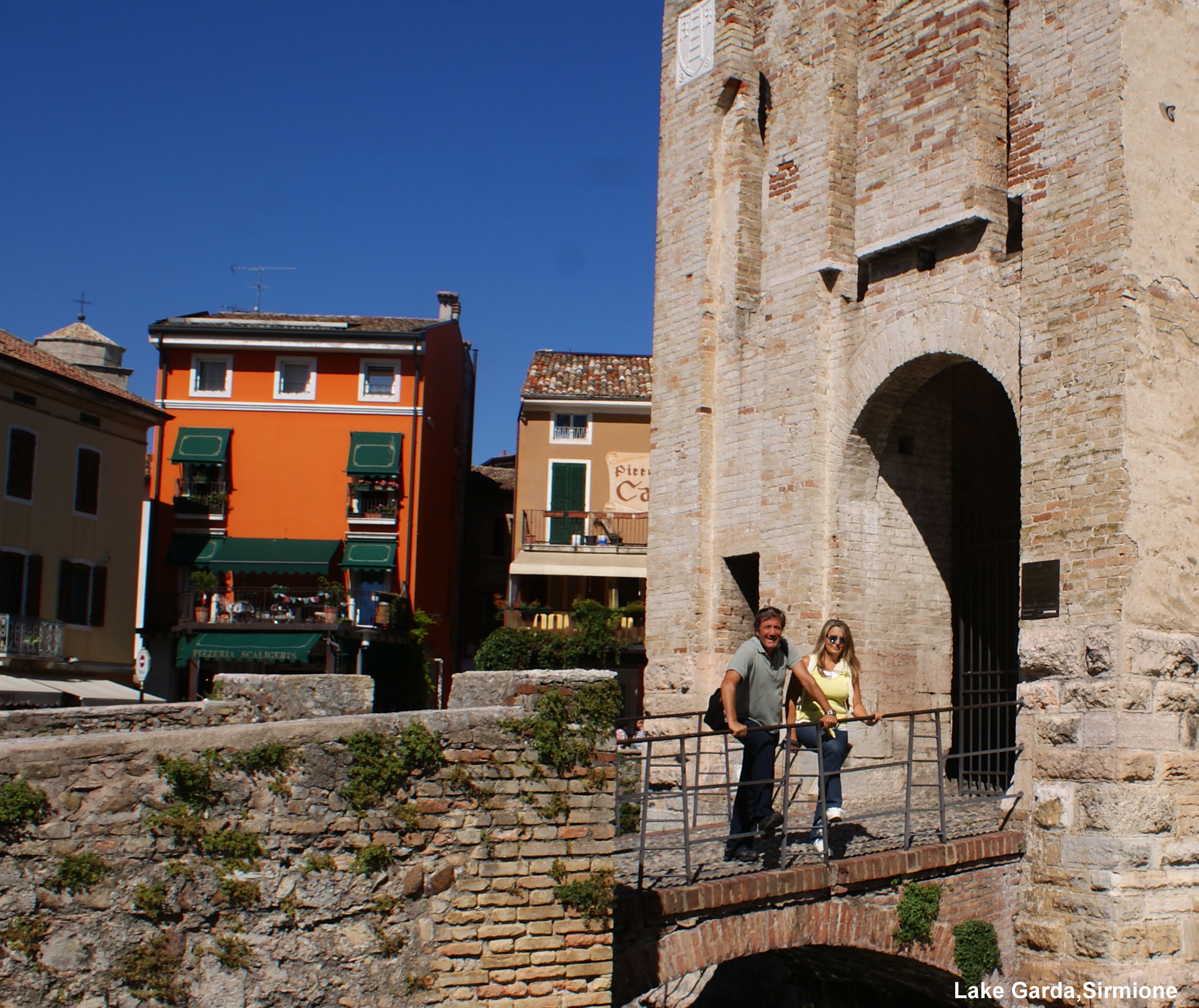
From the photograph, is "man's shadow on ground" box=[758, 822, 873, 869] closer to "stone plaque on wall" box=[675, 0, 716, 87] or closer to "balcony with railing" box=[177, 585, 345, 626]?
"stone plaque on wall" box=[675, 0, 716, 87]

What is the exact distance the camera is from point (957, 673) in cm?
1499

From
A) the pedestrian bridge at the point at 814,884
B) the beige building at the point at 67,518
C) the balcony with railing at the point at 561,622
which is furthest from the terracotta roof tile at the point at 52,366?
the pedestrian bridge at the point at 814,884

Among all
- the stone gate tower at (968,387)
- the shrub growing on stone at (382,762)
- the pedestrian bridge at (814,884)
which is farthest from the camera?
the stone gate tower at (968,387)

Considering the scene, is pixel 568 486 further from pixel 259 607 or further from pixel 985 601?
pixel 985 601

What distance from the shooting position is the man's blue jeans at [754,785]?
32.2 ft

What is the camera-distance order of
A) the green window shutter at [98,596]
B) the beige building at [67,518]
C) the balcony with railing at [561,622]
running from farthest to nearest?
1. the balcony with railing at [561,622]
2. the green window shutter at [98,596]
3. the beige building at [67,518]

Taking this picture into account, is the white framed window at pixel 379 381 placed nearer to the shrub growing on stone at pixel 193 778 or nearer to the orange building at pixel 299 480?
the orange building at pixel 299 480

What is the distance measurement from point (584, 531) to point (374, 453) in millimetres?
5609

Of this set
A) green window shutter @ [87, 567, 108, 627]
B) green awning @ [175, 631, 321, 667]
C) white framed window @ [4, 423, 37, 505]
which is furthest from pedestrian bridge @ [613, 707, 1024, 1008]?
green window shutter @ [87, 567, 108, 627]

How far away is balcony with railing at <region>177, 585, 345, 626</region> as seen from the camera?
31.3 meters

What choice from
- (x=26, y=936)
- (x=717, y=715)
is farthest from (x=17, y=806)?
(x=717, y=715)

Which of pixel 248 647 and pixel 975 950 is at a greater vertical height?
pixel 248 647

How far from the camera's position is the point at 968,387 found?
15.7m

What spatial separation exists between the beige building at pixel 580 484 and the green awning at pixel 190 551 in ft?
23.7
